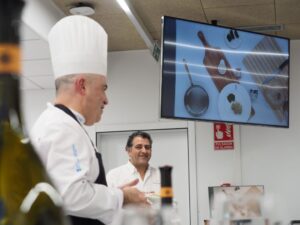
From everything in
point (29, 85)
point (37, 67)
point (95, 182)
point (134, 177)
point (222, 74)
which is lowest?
point (134, 177)

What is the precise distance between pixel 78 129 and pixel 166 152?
4.66 m

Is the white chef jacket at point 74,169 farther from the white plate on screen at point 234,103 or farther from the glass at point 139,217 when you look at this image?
the white plate on screen at point 234,103

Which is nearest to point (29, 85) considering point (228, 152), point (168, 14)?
point (168, 14)

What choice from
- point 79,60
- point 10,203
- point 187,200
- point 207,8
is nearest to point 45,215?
point 10,203

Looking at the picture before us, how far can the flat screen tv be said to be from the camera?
4.31m

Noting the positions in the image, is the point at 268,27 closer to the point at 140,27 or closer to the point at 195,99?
the point at 140,27

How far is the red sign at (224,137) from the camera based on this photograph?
20.1 ft

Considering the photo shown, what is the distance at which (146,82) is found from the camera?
643 cm

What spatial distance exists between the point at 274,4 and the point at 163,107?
1684mm

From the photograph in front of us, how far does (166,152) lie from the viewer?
250 inches

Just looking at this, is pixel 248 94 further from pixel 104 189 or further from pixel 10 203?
pixel 10 203

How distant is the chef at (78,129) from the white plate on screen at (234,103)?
2520mm

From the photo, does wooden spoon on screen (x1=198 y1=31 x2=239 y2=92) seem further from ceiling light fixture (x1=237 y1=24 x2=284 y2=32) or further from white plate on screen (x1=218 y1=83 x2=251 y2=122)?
ceiling light fixture (x1=237 y1=24 x2=284 y2=32)

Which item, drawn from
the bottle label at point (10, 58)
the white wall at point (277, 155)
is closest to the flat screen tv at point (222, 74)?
the white wall at point (277, 155)
